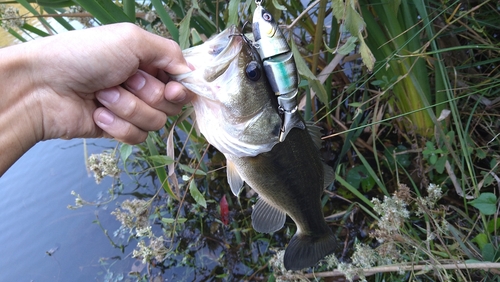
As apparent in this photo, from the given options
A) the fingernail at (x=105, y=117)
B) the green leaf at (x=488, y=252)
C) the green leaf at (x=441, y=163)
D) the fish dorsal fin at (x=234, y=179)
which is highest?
the fingernail at (x=105, y=117)

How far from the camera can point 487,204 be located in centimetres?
170

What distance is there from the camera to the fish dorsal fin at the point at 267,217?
1.87 meters

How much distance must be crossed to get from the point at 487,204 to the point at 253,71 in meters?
1.24

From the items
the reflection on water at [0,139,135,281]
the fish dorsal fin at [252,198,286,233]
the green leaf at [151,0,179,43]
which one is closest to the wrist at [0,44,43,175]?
the green leaf at [151,0,179,43]

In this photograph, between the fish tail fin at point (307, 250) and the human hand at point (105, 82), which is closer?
the human hand at point (105, 82)

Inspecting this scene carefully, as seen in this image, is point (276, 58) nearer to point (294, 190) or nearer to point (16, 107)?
point (294, 190)

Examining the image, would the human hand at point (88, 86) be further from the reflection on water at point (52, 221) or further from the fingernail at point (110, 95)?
the reflection on water at point (52, 221)

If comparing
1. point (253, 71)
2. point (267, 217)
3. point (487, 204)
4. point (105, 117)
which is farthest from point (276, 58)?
point (487, 204)

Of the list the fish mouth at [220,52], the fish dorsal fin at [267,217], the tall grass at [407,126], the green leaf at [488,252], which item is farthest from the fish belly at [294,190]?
the green leaf at [488,252]

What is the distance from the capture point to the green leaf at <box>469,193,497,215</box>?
168 centimetres

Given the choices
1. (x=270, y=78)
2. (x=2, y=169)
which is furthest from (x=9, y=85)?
(x=270, y=78)

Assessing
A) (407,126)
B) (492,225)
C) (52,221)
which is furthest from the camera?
(52,221)

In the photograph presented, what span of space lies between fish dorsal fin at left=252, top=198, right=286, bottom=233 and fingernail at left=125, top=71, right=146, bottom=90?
0.80 m

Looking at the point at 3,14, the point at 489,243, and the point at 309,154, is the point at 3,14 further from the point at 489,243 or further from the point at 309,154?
the point at 489,243
